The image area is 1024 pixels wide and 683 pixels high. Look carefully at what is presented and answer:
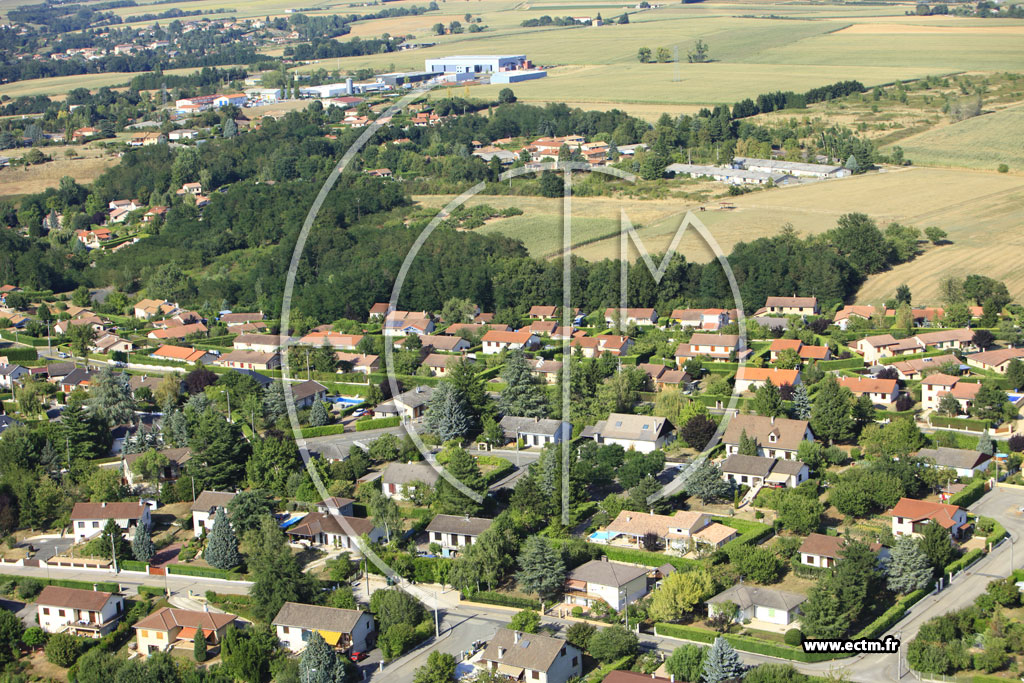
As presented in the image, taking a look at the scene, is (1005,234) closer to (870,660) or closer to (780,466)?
(780,466)

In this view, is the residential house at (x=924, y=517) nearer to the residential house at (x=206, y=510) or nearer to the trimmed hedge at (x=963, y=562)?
the trimmed hedge at (x=963, y=562)

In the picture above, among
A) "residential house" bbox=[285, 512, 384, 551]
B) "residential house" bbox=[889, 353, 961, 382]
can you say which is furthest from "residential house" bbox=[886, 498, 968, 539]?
"residential house" bbox=[285, 512, 384, 551]

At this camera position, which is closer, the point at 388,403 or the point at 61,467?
the point at 61,467

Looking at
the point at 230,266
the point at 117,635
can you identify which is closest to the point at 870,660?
the point at 117,635

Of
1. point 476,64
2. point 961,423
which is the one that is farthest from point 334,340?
point 476,64

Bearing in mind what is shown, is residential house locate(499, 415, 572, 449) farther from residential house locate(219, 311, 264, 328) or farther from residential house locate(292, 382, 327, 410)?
residential house locate(219, 311, 264, 328)

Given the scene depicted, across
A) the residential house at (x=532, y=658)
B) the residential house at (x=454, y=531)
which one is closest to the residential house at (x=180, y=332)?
the residential house at (x=454, y=531)
